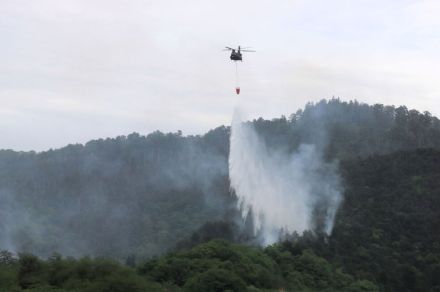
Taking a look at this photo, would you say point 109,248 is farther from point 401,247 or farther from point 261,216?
point 401,247

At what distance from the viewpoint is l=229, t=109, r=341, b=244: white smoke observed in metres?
66.6

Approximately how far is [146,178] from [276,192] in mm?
64620

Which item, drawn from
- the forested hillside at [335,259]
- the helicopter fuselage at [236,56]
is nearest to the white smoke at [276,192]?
the forested hillside at [335,259]

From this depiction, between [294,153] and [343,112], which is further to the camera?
[343,112]

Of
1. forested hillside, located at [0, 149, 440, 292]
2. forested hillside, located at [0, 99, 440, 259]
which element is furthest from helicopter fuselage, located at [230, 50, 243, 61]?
forested hillside, located at [0, 99, 440, 259]

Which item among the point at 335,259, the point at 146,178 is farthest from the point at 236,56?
the point at 146,178

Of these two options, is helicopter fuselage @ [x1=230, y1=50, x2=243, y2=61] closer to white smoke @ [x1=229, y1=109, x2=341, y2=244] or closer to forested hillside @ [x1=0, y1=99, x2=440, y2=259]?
white smoke @ [x1=229, y1=109, x2=341, y2=244]

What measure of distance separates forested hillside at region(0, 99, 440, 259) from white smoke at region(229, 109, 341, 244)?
30.7ft

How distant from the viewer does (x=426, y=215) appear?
68375 millimetres

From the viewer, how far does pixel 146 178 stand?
13338 centimetres

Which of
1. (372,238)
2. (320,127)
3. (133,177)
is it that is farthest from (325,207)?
(133,177)

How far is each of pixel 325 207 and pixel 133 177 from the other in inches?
2607

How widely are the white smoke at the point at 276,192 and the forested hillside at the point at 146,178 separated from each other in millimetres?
9370

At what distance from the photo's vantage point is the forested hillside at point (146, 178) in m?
107
